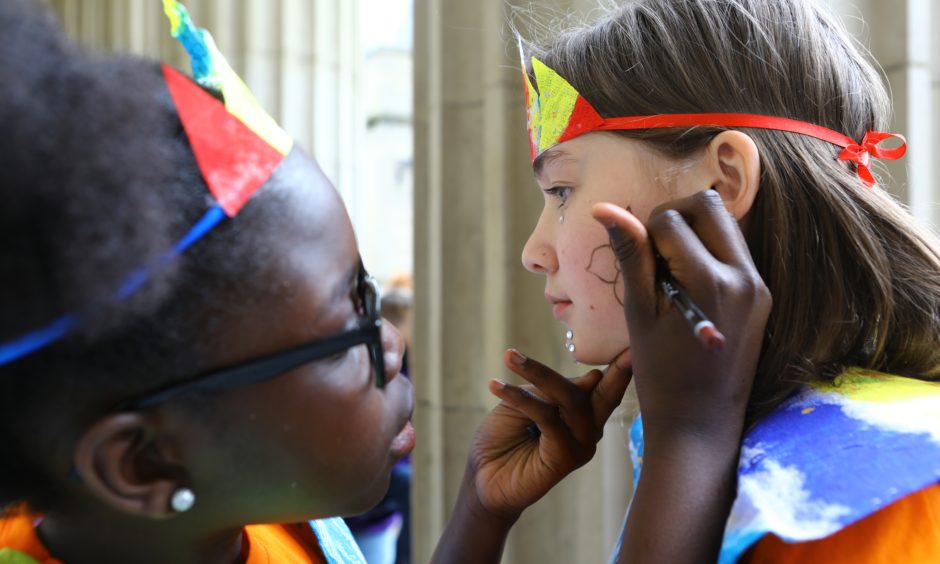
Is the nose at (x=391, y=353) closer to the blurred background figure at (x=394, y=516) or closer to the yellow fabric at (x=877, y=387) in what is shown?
the yellow fabric at (x=877, y=387)

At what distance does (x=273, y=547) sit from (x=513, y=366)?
0.42 m

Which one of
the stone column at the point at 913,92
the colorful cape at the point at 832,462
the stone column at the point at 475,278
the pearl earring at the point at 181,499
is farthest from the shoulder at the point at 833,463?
the stone column at the point at 475,278

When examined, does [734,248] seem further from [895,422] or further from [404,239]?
[404,239]

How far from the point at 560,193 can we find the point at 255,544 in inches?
26.4

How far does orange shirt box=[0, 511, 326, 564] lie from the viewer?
3.06 feet

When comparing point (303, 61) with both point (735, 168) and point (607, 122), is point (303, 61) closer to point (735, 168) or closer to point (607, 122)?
point (607, 122)

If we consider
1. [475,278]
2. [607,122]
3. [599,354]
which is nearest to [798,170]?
[607,122]

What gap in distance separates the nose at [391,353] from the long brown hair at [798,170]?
0.46 m

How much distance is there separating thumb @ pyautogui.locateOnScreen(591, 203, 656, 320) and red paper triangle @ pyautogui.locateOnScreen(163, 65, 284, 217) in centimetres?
39

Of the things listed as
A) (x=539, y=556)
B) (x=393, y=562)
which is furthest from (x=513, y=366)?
(x=393, y=562)

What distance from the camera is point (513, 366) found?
123 cm

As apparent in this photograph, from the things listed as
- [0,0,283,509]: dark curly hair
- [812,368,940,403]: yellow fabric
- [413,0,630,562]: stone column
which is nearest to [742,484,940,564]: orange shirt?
[812,368,940,403]: yellow fabric

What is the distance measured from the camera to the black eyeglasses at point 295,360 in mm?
810

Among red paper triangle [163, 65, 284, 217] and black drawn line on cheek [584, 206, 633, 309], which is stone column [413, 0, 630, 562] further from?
red paper triangle [163, 65, 284, 217]
